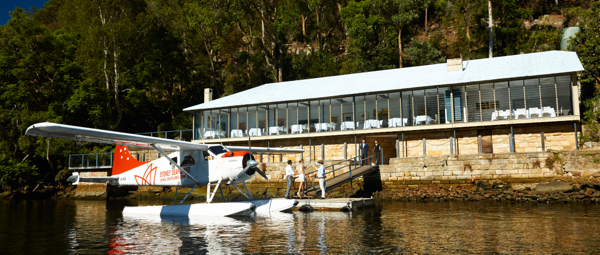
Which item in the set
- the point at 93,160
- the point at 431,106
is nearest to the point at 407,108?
the point at 431,106

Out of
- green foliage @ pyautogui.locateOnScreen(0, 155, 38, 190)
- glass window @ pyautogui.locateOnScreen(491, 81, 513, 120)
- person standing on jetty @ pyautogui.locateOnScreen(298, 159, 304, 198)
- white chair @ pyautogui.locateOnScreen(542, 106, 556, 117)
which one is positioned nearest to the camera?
person standing on jetty @ pyautogui.locateOnScreen(298, 159, 304, 198)

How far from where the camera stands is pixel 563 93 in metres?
24.4

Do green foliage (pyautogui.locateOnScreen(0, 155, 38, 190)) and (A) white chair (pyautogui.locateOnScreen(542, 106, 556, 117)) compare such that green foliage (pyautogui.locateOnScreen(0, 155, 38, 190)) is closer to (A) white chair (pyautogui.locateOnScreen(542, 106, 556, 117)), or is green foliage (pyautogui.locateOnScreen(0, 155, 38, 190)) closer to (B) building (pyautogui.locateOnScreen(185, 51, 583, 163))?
(B) building (pyautogui.locateOnScreen(185, 51, 583, 163))

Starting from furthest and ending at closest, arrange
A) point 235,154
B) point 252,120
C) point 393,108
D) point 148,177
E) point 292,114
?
point 252,120 → point 292,114 → point 393,108 → point 148,177 → point 235,154

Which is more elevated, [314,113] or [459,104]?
[314,113]

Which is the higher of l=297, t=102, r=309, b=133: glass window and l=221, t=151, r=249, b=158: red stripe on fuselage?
l=297, t=102, r=309, b=133: glass window

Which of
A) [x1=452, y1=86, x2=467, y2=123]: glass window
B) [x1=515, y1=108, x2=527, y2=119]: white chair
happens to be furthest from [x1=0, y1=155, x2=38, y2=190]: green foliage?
[x1=515, y1=108, x2=527, y2=119]: white chair

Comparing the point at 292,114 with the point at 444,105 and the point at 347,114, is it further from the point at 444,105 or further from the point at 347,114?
the point at 444,105

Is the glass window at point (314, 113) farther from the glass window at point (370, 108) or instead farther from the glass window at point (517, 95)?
the glass window at point (517, 95)

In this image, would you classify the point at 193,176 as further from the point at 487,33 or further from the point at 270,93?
the point at 487,33

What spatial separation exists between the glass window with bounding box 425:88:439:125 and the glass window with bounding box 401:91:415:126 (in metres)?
0.98

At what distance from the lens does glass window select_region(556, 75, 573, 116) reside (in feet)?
78.1

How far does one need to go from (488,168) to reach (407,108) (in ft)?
24.1

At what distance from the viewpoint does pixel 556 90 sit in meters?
23.5
